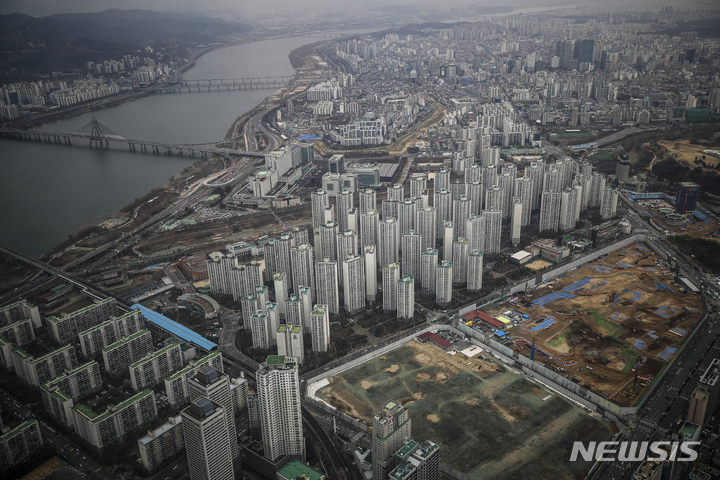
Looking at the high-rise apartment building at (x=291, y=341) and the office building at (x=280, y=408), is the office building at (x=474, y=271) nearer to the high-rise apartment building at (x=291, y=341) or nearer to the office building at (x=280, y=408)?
the high-rise apartment building at (x=291, y=341)

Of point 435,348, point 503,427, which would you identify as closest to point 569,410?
point 503,427

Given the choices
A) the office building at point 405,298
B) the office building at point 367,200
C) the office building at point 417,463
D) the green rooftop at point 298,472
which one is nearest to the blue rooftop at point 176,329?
the green rooftop at point 298,472

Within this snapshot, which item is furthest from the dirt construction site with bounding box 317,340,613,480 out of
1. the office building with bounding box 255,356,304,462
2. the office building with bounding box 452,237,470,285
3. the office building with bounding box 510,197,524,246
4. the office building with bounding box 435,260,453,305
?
the office building with bounding box 510,197,524,246

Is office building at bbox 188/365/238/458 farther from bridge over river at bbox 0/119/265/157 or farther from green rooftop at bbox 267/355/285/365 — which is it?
bridge over river at bbox 0/119/265/157

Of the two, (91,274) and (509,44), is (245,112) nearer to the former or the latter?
(91,274)

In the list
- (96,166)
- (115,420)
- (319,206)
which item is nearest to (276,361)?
(115,420)

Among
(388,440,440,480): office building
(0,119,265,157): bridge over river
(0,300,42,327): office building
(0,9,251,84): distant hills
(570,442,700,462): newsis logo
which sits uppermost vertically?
(0,9,251,84): distant hills
